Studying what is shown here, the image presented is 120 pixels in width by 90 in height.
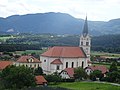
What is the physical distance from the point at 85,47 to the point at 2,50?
40.9 m

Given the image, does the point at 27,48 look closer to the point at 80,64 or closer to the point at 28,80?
the point at 80,64

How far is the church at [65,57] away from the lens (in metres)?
67.6

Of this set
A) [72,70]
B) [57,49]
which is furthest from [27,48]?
[72,70]

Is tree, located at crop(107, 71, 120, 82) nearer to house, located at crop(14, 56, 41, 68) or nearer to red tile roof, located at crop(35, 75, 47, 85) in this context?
red tile roof, located at crop(35, 75, 47, 85)

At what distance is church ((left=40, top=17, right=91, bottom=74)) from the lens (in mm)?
67625

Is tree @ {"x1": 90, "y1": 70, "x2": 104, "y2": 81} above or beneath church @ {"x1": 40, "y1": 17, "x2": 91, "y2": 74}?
beneath

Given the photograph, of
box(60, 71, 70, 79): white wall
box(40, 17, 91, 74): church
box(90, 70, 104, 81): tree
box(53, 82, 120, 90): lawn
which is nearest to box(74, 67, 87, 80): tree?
box(90, 70, 104, 81): tree

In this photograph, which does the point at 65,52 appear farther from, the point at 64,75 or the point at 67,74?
the point at 67,74

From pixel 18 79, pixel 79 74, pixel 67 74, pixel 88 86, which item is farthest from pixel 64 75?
pixel 18 79

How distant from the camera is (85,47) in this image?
70.9m

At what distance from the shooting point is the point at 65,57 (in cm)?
6825

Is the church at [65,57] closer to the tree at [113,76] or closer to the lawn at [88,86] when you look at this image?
the lawn at [88,86]

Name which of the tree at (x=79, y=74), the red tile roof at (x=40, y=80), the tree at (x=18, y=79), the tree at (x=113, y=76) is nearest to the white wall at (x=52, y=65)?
the tree at (x=79, y=74)

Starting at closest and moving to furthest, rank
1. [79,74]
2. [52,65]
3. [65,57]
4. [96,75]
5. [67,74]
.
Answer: [79,74] → [96,75] → [67,74] → [52,65] → [65,57]
